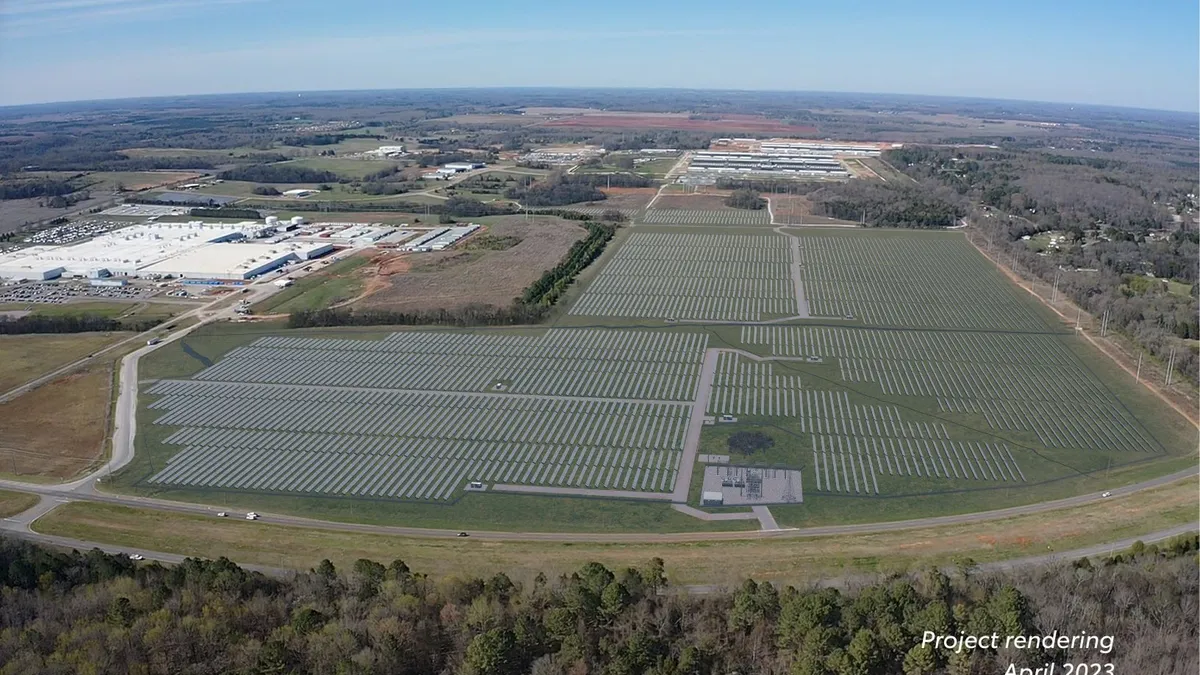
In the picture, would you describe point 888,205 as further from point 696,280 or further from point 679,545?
point 679,545

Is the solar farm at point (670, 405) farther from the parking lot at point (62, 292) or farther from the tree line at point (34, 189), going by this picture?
the tree line at point (34, 189)

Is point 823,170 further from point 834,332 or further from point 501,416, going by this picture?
point 501,416

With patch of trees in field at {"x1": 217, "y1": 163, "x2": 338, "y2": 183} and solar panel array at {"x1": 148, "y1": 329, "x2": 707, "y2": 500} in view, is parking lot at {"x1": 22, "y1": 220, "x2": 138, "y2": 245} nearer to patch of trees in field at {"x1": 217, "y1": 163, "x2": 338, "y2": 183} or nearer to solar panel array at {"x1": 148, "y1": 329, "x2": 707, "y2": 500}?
patch of trees in field at {"x1": 217, "y1": 163, "x2": 338, "y2": 183}

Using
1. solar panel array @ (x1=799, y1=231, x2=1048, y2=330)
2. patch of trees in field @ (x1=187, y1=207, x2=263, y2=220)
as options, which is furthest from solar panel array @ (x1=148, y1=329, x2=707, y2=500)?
patch of trees in field @ (x1=187, y1=207, x2=263, y2=220)

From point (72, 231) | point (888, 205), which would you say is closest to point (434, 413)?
point (72, 231)

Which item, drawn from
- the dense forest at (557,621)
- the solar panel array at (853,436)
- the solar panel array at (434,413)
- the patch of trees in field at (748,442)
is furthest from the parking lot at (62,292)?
the patch of trees in field at (748,442)

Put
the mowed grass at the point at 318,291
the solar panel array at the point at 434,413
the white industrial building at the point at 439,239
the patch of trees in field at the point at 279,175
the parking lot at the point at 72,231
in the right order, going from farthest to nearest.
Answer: the patch of trees in field at the point at 279,175 → the parking lot at the point at 72,231 → the white industrial building at the point at 439,239 → the mowed grass at the point at 318,291 → the solar panel array at the point at 434,413
